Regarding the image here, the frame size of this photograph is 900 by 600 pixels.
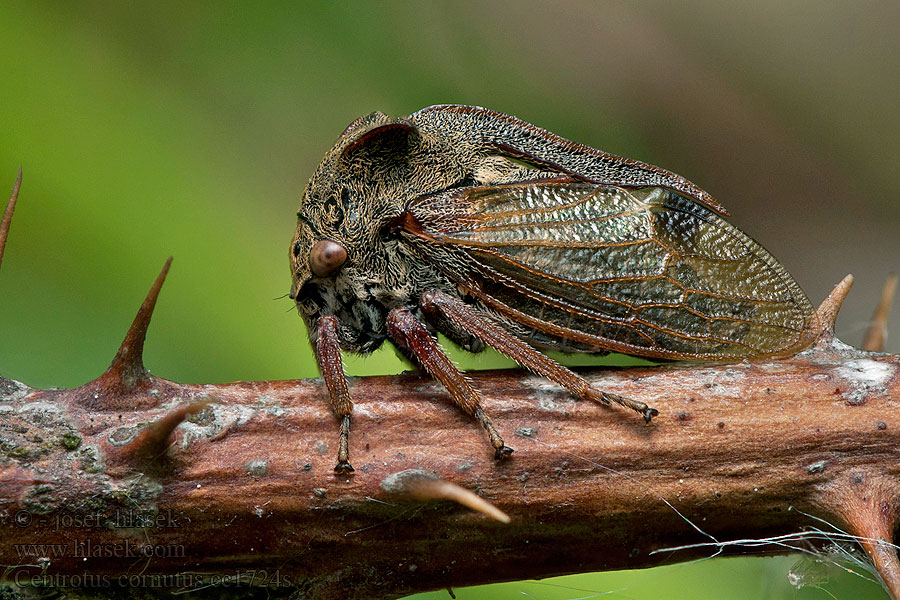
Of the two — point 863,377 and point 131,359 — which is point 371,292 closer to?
point 131,359

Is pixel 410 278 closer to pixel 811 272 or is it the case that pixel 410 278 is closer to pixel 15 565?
pixel 15 565

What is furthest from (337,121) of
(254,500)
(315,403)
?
(254,500)

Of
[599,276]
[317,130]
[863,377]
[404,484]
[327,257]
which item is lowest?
[404,484]

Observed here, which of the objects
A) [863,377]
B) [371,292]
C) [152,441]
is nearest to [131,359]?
[152,441]

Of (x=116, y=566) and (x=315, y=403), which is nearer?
(x=116, y=566)

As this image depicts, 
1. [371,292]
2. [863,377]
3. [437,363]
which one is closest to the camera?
[863,377]

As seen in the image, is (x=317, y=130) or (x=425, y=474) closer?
(x=425, y=474)
